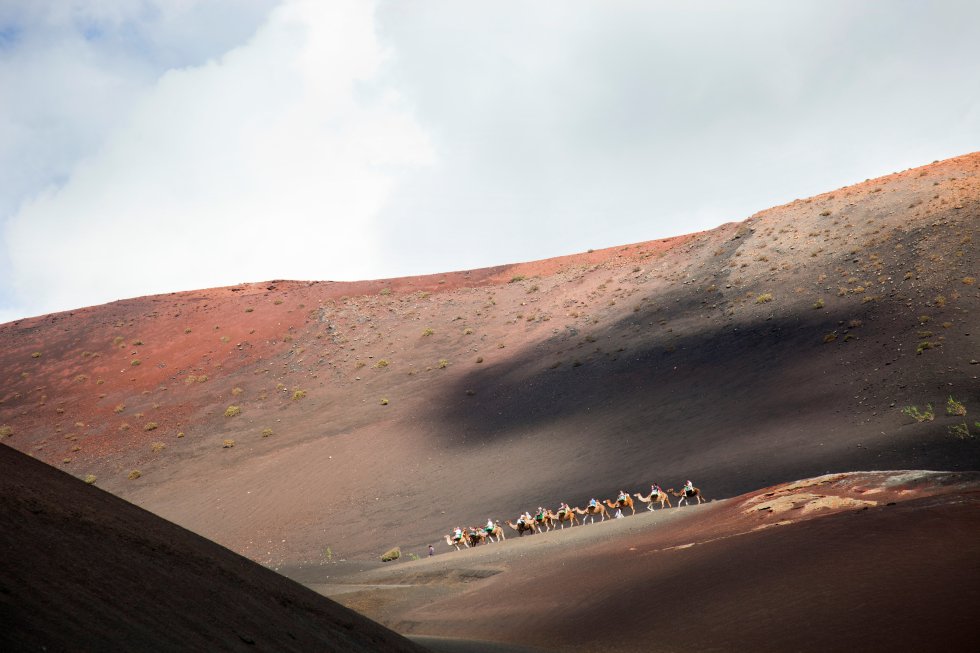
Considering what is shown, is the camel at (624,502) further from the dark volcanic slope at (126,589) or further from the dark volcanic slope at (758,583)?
the dark volcanic slope at (126,589)

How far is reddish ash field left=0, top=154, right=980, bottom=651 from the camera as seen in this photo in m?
14.2

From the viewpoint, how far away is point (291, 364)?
63.6 meters

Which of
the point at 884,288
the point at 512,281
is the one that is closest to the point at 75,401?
the point at 512,281

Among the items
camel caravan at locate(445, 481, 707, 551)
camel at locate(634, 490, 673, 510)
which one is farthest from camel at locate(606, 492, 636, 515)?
camel at locate(634, 490, 673, 510)

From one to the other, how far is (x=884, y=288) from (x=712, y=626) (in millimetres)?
35285

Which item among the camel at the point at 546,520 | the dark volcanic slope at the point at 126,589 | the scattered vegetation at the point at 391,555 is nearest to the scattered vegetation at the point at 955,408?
the camel at the point at 546,520

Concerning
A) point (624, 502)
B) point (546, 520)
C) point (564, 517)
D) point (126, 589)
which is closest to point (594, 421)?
point (546, 520)

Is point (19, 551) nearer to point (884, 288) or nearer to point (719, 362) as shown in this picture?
point (719, 362)

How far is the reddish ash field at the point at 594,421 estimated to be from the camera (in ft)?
46.7

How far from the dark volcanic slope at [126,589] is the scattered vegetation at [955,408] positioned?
2318 cm

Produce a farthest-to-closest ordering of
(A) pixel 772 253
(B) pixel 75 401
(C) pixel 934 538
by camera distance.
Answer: (B) pixel 75 401, (A) pixel 772 253, (C) pixel 934 538

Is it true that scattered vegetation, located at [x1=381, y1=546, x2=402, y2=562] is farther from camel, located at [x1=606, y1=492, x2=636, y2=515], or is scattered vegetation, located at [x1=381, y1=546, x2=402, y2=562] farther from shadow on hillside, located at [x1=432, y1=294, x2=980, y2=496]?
camel, located at [x1=606, y1=492, x2=636, y2=515]

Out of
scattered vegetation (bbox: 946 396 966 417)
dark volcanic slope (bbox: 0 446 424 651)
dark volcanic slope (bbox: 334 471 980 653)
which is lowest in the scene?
dark volcanic slope (bbox: 334 471 980 653)

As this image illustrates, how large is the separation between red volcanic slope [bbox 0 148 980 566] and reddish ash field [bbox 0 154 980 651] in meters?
0.20
